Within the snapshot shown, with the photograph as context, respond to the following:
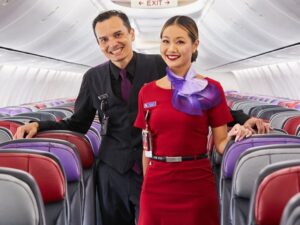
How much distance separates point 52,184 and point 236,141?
3.59ft

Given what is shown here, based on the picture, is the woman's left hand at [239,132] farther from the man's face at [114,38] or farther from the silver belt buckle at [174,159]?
the man's face at [114,38]

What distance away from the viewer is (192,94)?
2.22m

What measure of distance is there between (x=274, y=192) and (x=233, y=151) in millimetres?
1061

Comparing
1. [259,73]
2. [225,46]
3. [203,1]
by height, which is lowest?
[259,73]

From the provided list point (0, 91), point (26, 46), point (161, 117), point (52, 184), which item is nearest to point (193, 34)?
point (161, 117)

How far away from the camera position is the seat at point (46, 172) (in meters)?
2.46

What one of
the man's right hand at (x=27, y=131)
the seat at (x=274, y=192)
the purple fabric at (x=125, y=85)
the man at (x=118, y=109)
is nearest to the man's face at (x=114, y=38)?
the man at (x=118, y=109)

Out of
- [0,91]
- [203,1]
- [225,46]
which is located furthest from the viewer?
[0,91]

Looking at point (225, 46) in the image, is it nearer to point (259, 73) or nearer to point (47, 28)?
point (47, 28)

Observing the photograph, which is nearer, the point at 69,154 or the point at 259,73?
the point at 69,154

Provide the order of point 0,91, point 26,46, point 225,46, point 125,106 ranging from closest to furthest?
point 125,106 → point 26,46 → point 225,46 → point 0,91

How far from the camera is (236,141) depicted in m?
2.86

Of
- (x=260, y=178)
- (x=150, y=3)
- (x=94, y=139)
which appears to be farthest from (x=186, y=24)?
(x=150, y=3)

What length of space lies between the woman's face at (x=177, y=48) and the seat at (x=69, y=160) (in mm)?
971
